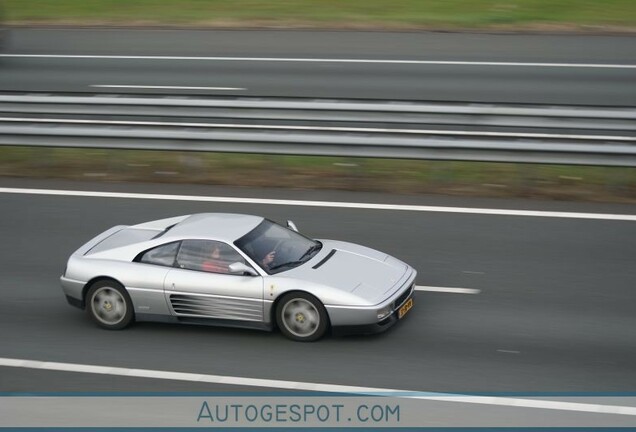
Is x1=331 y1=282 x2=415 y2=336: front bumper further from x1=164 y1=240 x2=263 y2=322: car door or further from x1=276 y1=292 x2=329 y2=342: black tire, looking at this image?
x1=164 y1=240 x2=263 y2=322: car door

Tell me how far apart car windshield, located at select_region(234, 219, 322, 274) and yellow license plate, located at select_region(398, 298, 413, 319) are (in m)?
1.08

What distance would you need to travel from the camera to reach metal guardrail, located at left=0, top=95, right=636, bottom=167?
13789mm

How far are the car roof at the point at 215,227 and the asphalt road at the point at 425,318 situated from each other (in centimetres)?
95

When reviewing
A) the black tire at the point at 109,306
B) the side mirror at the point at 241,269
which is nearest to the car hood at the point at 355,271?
the side mirror at the point at 241,269

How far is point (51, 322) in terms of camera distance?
10477 mm

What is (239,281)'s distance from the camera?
31.9ft

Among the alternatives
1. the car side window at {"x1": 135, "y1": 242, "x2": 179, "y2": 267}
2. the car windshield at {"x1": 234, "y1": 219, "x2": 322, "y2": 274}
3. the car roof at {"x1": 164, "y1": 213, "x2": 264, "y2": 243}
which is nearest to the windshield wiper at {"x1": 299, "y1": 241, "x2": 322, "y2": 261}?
the car windshield at {"x1": 234, "y1": 219, "x2": 322, "y2": 274}

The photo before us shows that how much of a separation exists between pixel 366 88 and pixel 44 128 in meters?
6.40

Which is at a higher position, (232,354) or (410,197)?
(410,197)

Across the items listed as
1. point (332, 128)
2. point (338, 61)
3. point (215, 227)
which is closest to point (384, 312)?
point (215, 227)

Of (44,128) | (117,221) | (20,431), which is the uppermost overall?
(44,128)

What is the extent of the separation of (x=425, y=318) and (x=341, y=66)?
1125cm

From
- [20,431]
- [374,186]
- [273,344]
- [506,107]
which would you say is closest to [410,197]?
[374,186]

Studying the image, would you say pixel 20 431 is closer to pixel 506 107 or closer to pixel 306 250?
pixel 306 250
